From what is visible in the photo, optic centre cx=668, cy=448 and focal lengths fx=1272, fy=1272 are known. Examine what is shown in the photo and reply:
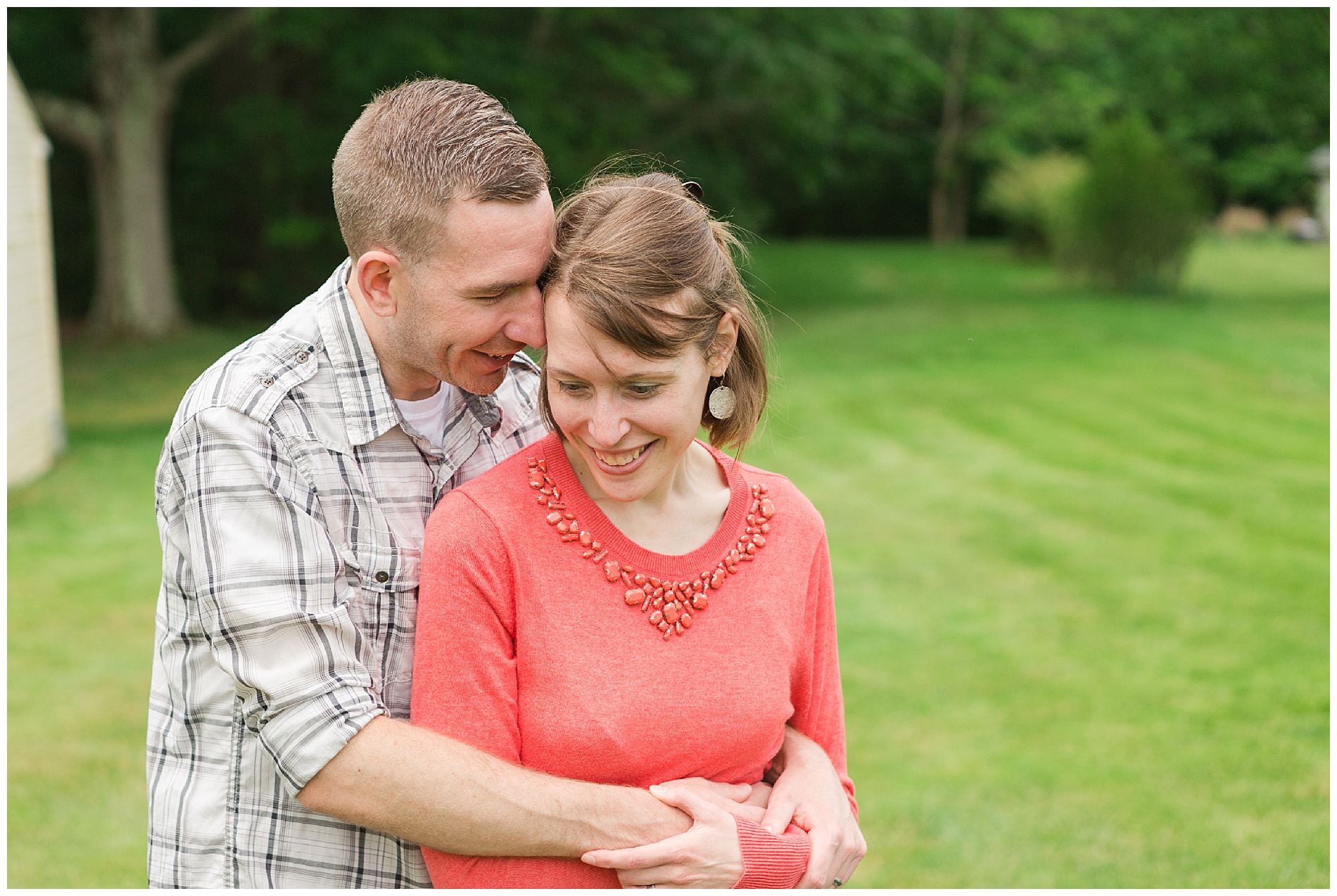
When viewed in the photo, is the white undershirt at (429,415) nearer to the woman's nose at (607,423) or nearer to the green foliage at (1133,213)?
the woman's nose at (607,423)

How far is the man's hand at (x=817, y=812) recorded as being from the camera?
6.76 ft

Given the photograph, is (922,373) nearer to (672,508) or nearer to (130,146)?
(130,146)

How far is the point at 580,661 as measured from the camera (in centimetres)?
193

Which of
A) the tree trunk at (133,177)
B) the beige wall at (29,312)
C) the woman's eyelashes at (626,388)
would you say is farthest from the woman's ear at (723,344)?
the tree trunk at (133,177)

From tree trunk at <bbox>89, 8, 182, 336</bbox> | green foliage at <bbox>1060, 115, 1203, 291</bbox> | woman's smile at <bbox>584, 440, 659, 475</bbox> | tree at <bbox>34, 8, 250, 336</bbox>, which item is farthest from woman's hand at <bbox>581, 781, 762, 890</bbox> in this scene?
green foliage at <bbox>1060, 115, 1203, 291</bbox>

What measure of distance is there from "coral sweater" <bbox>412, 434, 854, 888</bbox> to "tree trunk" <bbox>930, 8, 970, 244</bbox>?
108ft

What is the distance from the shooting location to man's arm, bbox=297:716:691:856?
1835 millimetres

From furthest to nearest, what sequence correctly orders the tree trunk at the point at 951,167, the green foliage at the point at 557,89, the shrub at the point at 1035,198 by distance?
1. the tree trunk at the point at 951,167
2. the shrub at the point at 1035,198
3. the green foliage at the point at 557,89

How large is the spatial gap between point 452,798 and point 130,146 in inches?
631

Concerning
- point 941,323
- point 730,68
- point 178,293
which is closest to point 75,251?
point 178,293

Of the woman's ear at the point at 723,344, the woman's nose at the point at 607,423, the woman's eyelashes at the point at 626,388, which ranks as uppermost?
the woman's ear at the point at 723,344

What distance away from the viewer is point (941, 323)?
17.9 metres

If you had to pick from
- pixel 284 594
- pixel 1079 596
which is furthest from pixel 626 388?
pixel 1079 596

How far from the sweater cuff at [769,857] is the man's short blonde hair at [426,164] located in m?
1.04
